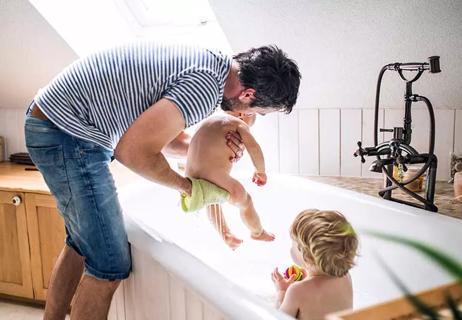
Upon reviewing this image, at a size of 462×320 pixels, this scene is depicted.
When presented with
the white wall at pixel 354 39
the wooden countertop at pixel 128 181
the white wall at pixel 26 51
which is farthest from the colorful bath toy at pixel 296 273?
the white wall at pixel 26 51

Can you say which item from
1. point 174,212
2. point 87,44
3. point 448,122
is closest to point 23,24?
point 87,44

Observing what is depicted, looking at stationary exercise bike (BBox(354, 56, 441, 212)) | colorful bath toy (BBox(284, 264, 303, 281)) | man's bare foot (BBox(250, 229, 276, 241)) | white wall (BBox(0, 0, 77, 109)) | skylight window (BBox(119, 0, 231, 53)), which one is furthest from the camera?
skylight window (BBox(119, 0, 231, 53))

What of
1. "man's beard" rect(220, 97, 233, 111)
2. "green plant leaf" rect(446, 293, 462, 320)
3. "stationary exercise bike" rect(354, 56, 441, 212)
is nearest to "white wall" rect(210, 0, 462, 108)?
"stationary exercise bike" rect(354, 56, 441, 212)

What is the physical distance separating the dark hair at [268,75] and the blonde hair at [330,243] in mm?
403

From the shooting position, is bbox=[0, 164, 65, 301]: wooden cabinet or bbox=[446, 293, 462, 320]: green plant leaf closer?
bbox=[446, 293, 462, 320]: green plant leaf

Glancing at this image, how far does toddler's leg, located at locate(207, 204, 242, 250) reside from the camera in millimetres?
2123

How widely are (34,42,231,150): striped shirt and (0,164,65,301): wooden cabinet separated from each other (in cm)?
106

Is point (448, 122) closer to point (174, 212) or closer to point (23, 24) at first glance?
point (174, 212)

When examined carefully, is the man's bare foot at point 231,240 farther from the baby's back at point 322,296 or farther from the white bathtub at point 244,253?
the baby's back at point 322,296

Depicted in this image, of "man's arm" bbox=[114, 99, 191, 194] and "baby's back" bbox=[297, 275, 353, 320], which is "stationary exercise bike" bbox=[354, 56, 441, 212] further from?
"man's arm" bbox=[114, 99, 191, 194]

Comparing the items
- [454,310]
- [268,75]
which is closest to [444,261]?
[454,310]

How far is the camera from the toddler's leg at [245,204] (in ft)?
6.43

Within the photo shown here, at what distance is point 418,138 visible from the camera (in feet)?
8.13

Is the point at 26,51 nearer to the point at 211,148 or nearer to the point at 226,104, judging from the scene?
the point at 211,148
